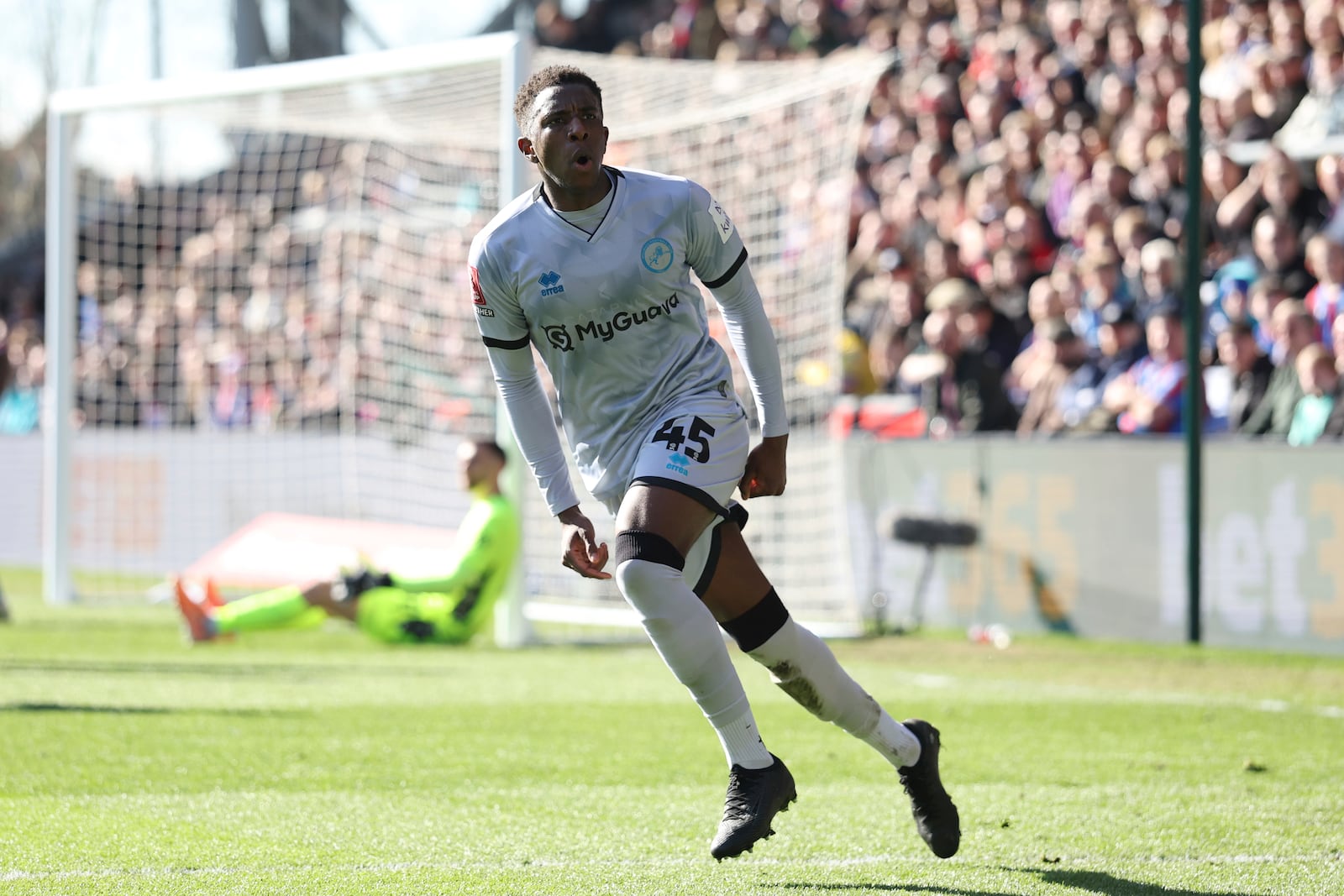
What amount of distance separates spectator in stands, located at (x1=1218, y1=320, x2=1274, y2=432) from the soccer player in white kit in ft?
A: 22.2

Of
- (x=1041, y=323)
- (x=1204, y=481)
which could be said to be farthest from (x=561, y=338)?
(x=1041, y=323)

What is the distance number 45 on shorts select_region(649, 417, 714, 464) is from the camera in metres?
4.50

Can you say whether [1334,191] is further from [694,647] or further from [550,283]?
[694,647]

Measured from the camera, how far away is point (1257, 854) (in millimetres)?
4723

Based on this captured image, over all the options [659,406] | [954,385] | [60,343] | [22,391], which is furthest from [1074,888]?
[22,391]

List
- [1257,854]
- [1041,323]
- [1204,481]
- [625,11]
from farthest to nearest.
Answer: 1. [625,11]
2. [1041,323]
3. [1204,481]
4. [1257,854]

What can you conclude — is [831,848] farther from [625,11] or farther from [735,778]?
[625,11]

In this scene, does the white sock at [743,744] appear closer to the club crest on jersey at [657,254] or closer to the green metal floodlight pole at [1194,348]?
the club crest on jersey at [657,254]

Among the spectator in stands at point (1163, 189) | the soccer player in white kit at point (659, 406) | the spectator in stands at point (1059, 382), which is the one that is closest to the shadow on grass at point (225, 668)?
the spectator in stands at point (1059, 382)

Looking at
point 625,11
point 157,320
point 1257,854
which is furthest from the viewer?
point 625,11

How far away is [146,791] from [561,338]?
231cm

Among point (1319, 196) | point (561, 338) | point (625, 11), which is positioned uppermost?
point (625, 11)

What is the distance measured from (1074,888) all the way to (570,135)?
90.7 inches

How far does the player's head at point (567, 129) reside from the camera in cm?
447
